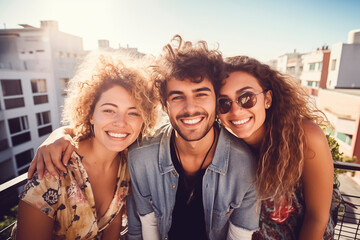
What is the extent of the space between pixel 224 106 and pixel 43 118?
21788 millimetres

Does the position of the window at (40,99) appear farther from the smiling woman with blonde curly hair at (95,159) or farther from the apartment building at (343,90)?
the apartment building at (343,90)

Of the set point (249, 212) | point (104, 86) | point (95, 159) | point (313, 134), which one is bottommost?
point (249, 212)

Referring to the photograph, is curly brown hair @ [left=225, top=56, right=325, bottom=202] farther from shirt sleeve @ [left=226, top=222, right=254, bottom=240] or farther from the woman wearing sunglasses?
shirt sleeve @ [left=226, top=222, right=254, bottom=240]

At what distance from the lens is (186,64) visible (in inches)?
91.3

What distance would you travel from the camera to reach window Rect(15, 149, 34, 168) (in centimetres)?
1709

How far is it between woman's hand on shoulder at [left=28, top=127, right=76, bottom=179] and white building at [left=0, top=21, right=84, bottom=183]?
18.2m

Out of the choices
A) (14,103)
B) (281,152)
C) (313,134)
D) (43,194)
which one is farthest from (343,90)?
(14,103)

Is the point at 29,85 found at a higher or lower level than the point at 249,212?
higher

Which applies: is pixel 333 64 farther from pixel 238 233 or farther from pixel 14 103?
pixel 14 103

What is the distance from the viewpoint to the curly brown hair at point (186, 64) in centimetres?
231

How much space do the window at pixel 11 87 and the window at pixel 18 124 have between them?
2107mm

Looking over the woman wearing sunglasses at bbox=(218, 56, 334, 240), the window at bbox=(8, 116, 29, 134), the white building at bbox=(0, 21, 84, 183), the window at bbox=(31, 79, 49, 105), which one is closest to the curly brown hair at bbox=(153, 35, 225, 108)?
the woman wearing sunglasses at bbox=(218, 56, 334, 240)

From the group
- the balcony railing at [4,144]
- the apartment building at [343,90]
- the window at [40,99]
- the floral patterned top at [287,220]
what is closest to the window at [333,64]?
the apartment building at [343,90]

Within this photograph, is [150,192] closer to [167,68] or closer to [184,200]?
[184,200]
